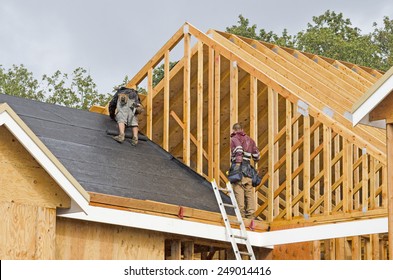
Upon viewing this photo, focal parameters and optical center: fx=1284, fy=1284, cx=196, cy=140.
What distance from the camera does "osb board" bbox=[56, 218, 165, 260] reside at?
704 inches

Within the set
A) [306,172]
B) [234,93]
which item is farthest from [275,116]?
[306,172]

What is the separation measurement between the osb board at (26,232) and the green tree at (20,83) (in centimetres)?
2549

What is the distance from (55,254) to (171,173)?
431cm

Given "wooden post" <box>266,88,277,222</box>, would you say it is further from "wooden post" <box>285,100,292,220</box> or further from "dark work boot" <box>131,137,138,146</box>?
"dark work boot" <box>131,137,138,146</box>

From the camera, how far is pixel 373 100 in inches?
583

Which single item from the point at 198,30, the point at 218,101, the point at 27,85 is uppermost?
the point at 27,85

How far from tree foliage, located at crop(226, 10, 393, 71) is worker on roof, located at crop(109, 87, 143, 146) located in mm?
22556

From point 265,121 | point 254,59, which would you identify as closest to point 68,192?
point 254,59

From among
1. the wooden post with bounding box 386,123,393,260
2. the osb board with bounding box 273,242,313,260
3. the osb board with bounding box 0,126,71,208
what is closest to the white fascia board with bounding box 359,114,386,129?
the wooden post with bounding box 386,123,393,260

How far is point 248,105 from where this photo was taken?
952 inches

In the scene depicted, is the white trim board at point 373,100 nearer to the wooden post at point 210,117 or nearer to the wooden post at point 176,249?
the wooden post at point 176,249

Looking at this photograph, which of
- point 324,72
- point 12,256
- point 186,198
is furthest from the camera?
point 324,72

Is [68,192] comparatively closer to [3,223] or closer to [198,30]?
[3,223]

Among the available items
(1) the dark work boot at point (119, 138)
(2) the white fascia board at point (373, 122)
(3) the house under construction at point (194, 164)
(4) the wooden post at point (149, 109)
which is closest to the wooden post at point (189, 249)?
(3) the house under construction at point (194, 164)
